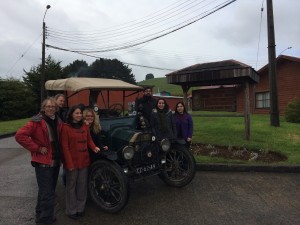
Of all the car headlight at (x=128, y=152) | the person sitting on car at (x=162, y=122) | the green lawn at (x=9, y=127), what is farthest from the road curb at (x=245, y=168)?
the green lawn at (x=9, y=127)

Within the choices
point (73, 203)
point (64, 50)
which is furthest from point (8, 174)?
point (64, 50)

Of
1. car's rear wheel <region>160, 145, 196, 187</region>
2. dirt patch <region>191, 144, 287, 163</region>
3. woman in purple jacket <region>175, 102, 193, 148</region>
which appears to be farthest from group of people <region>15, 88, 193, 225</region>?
dirt patch <region>191, 144, 287, 163</region>

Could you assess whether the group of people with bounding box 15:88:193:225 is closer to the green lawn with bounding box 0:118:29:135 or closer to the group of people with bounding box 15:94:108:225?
the group of people with bounding box 15:94:108:225

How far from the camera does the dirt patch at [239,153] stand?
8406 mm

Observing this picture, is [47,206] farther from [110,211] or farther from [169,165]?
[169,165]

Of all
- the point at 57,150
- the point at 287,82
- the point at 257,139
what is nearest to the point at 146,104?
the point at 57,150

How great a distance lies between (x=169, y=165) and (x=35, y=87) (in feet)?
93.4

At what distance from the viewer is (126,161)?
5.47 metres

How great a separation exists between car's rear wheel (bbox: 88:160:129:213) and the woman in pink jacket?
755 millimetres

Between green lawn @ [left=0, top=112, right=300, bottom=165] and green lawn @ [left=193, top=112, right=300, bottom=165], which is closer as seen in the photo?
green lawn @ [left=0, top=112, right=300, bottom=165]

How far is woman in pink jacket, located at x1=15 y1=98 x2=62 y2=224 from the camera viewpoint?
4.57m

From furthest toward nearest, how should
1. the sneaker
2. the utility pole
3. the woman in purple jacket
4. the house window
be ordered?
the house window
the utility pole
the woman in purple jacket
the sneaker

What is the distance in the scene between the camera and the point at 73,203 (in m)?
5.06

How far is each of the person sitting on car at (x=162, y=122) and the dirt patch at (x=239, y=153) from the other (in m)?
2.30
